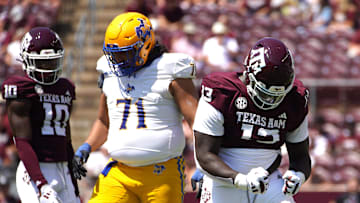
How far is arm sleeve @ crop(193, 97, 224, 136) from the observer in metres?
3.59

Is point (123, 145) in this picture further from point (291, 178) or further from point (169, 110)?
point (291, 178)

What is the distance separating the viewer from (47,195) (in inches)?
166

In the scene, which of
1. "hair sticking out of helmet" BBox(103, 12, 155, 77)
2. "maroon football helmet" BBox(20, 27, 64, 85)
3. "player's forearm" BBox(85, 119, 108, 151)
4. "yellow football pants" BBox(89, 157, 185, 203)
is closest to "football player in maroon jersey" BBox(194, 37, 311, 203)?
"yellow football pants" BBox(89, 157, 185, 203)

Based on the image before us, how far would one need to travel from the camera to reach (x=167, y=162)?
4227mm

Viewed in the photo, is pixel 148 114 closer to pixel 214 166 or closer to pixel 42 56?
pixel 214 166

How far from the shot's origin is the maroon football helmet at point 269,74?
3520mm

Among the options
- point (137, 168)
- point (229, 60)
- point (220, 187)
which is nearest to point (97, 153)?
point (229, 60)

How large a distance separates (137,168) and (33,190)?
80 centimetres

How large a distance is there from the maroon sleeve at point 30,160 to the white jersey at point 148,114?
54 cm

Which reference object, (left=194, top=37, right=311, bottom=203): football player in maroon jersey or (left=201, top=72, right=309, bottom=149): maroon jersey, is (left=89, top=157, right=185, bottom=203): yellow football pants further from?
(left=201, top=72, right=309, bottom=149): maroon jersey

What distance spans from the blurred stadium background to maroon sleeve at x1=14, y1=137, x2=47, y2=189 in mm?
3621

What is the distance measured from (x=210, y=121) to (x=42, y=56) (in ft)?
5.13

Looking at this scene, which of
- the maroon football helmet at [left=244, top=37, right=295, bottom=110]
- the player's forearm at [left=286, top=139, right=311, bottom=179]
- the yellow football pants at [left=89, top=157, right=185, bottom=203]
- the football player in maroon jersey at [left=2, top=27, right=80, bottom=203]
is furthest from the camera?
the football player in maroon jersey at [left=2, top=27, right=80, bottom=203]

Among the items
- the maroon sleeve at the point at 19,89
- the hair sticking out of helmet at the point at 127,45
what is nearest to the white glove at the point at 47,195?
the maroon sleeve at the point at 19,89
